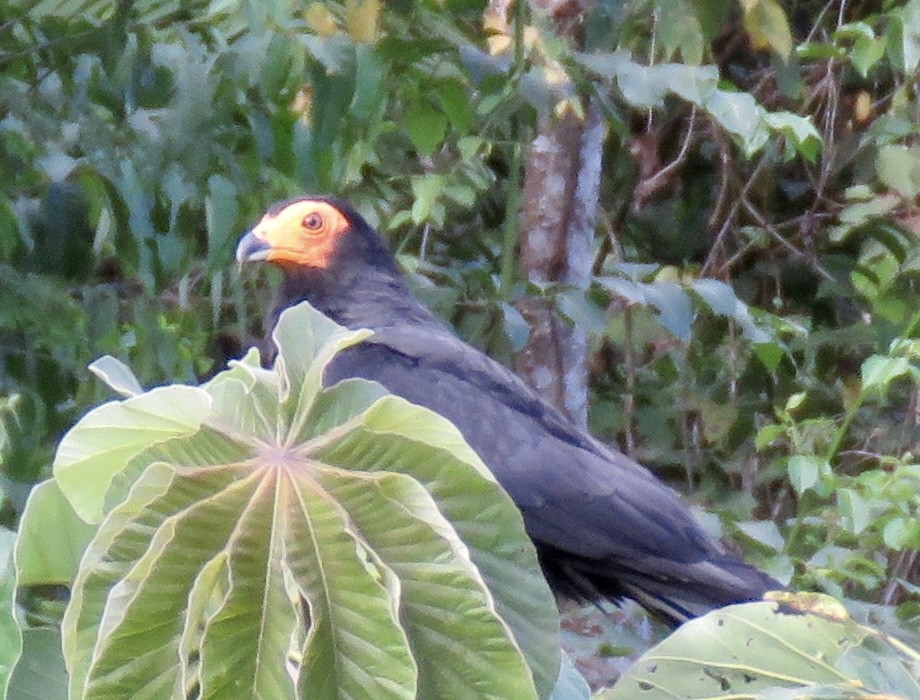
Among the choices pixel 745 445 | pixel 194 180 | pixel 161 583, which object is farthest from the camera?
pixel 745 445

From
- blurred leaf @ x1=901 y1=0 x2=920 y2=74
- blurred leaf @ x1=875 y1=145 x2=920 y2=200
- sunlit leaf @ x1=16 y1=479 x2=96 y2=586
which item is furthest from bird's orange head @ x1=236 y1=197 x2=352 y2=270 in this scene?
sunlit leaf @ x1=16 y1=479 x2=96 y2=586

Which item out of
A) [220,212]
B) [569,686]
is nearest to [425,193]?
[220,212]

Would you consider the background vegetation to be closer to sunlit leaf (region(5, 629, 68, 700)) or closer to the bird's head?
the bird's head

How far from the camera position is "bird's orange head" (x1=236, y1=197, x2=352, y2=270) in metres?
2.40

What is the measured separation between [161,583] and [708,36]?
1.63 m

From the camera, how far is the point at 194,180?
6.20ft

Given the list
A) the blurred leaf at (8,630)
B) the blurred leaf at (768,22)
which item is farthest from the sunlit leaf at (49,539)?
the blurred leaf at (768,22)

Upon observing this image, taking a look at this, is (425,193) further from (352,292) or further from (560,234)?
(560,234)

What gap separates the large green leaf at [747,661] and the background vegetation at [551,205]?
51 centimetres

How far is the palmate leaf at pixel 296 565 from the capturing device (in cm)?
62

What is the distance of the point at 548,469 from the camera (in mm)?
2156

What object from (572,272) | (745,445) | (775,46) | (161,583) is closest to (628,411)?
(745,445)

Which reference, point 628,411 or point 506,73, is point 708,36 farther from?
point 628,411

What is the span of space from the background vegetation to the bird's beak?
4 centimetres
